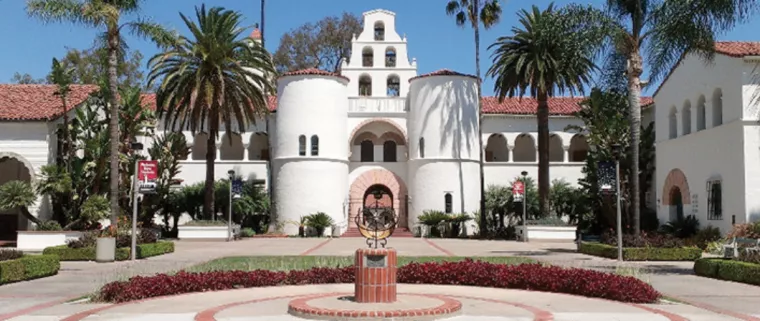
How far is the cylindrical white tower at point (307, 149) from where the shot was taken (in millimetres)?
46375

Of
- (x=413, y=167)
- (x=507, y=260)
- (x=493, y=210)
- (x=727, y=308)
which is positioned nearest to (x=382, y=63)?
(x=413, y=167)

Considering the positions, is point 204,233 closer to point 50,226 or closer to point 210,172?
point 210,172

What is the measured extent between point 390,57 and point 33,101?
22734 mm

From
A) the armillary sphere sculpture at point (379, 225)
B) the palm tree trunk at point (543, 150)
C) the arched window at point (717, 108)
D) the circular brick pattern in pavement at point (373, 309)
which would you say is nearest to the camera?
the circular brick pattern in pavement at point (373, 309)

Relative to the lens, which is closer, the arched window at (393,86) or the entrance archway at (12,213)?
the entrance archway at (12,213)

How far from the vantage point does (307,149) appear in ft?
153

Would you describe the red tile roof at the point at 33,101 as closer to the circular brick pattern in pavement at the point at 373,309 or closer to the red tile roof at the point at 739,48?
the circular brick pattern in pavement at the point at 373,309

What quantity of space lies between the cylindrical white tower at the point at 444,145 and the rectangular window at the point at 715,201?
17.7 m

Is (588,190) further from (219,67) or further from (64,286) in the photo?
(64,286)

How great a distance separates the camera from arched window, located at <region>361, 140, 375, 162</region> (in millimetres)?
50625

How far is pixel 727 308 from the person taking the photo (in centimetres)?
1390

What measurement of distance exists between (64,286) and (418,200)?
A: 1218 inches

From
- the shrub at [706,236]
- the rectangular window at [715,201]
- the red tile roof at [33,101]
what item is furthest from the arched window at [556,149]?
the shrub at [706,236]

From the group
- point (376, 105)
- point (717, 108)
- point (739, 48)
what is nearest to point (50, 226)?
point (376, 105)
